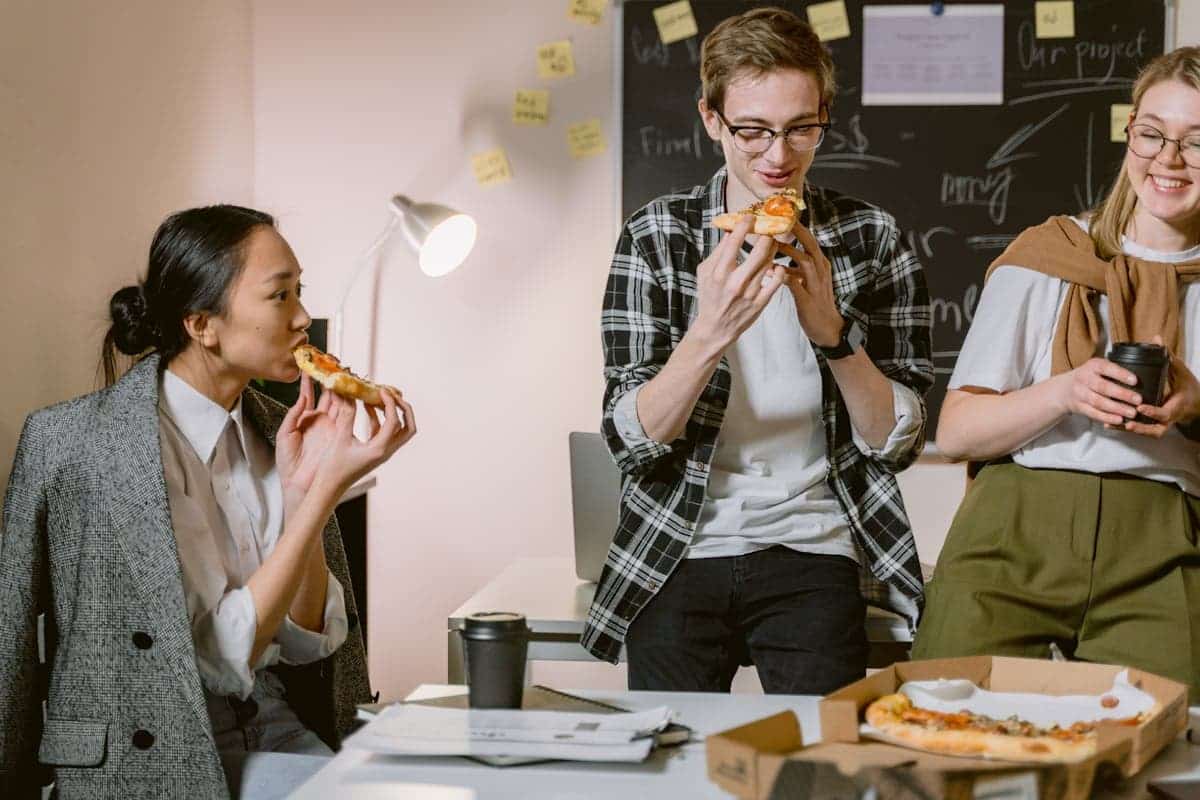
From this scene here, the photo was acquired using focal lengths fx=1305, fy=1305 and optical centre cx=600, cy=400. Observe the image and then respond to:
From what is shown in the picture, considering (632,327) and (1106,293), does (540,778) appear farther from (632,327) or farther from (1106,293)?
(1106,293)

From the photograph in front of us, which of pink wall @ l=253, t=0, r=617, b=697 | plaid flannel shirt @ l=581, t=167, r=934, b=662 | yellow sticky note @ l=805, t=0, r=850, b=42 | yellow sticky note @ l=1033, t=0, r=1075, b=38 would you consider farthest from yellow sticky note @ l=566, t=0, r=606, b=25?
plaid flannel shirt @ l=581, t=167, r=934, b=662

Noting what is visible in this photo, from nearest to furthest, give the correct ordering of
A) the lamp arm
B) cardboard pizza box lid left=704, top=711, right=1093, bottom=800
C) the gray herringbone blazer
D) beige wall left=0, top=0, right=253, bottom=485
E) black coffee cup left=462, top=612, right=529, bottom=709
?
cardboard pizza box lid left=704, top=711, right=1093, bottom=800
black coffee cup left=462, top=612, right=529, bottom=709
the gray herringbone blazer
beige wall left=0, top=0, right=253, bottom=485
the lamp arm

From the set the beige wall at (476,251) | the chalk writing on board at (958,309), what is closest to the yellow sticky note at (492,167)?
the beige wall at (476,251)

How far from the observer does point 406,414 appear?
182cm

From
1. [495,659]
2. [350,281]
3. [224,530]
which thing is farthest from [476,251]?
[495,659]

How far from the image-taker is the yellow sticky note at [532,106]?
3793 mm

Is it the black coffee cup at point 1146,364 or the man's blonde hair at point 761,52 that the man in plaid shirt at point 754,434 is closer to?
the man's blonde hair at point 761,52

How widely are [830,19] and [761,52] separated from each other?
1.99m

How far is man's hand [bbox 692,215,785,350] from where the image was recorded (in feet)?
5.62

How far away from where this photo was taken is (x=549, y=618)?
199 centimetres

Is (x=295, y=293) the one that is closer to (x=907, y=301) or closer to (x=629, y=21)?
Result: (x=907, y=301)

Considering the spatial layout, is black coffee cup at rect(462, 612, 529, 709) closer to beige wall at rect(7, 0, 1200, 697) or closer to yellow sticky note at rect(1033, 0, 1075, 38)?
beige wall at rect(7, 0, 1200, 697)

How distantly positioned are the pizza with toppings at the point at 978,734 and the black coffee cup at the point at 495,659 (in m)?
0.32

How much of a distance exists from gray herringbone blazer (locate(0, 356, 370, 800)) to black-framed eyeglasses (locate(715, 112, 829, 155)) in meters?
0.87
